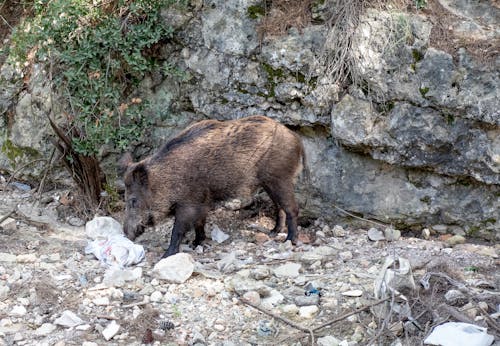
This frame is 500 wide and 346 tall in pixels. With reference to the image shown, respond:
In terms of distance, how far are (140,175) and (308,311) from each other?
7.73 feet

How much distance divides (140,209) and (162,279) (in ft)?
4.12

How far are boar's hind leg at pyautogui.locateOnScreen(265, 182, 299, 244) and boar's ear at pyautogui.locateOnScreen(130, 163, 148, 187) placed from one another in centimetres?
119

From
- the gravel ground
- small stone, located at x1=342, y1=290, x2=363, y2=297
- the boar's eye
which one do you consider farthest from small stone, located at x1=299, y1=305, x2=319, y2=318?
the boar's eye

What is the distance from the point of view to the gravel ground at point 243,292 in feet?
16.2

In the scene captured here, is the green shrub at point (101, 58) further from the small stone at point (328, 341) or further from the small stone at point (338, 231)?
the small stone at point (328, 341)

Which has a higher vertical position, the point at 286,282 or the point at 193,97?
the point at 193,97

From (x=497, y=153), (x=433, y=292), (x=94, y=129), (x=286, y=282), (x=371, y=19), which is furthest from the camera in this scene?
(x=94, y=129)

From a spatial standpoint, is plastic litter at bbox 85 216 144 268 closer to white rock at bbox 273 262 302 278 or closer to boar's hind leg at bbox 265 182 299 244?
white rock at bbox 273 262 302 278

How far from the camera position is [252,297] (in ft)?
17.9

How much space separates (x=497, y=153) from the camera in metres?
6.54

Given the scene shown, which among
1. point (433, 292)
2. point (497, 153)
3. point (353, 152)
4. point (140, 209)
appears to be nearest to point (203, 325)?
point (433, 292)

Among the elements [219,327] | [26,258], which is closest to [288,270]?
[219,327]

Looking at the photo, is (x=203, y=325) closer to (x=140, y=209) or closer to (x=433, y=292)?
(x=433, y=292)

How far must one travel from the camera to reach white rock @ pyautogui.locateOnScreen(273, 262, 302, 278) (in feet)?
19.5
